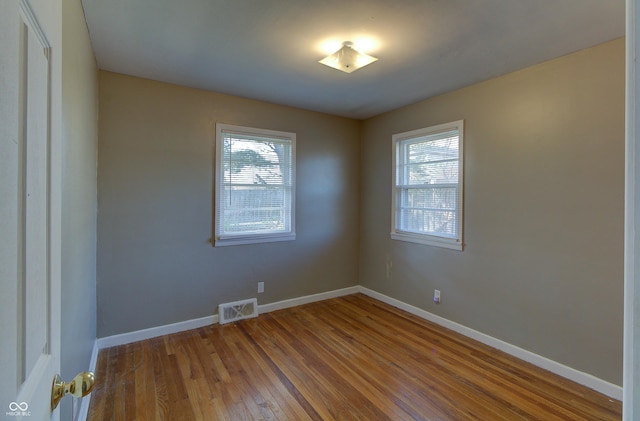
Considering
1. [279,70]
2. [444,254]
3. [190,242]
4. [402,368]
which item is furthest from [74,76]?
[444,254]

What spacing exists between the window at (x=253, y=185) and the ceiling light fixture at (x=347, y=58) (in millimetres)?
1456

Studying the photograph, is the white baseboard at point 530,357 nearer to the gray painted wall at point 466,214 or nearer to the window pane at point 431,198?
the gray painted wall at point 466,214

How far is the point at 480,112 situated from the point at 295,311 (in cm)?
295

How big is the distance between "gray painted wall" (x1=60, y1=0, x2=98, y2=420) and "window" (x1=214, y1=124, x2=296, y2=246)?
118 cm

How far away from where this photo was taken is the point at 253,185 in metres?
3.55

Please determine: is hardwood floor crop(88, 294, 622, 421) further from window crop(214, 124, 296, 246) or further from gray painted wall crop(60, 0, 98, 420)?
window crop(214, 124, 296, 246)

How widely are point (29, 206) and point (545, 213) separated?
121 inches

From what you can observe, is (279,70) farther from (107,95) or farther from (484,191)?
(484,191)

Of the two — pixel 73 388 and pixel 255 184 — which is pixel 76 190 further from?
pixel 255 184

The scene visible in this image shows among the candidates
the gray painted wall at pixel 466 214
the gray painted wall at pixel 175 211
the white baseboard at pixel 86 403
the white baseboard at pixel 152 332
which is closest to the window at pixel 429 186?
the gray painted wall at pixel 466 214

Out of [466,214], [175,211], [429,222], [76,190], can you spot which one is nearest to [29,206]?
[76,190]

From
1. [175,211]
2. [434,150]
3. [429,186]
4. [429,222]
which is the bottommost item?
A: [429,222]

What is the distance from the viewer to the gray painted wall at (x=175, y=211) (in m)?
2.78

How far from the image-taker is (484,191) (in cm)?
292
